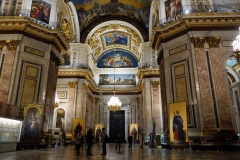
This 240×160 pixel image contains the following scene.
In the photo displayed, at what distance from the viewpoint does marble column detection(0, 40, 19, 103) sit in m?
9.73

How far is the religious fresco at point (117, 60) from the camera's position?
84.1 feet

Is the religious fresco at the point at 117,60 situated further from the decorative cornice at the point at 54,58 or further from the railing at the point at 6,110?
the railing at the point at 6,110

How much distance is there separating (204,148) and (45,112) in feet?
26.2

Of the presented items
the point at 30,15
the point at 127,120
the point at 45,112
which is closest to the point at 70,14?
the point at 30,15

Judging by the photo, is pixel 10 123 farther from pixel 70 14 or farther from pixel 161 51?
pixel 70 14

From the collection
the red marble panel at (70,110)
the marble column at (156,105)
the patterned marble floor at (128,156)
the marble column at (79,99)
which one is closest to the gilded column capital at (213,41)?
the patterned marble floor at (128,156)

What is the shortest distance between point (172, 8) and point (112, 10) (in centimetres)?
873

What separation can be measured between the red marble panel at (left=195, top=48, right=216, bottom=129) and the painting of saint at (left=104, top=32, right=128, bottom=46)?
13742 millimetres

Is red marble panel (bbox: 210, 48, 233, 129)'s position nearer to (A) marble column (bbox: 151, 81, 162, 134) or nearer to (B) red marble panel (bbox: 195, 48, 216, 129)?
(B) red marble panel (bbox: 195, 48, 216, 129)

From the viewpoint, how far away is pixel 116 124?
24.1 metres

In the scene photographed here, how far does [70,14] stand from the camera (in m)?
17.5

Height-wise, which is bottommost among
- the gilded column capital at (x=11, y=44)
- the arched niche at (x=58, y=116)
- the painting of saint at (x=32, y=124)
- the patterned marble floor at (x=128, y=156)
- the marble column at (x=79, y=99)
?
the patterned marble floor at (x=128, y=156)

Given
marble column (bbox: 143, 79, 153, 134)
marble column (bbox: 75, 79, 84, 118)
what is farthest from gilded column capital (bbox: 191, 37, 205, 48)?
marble column (bbox: 75, 79, 84, 118)

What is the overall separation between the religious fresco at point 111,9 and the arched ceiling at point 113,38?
3.06ft
